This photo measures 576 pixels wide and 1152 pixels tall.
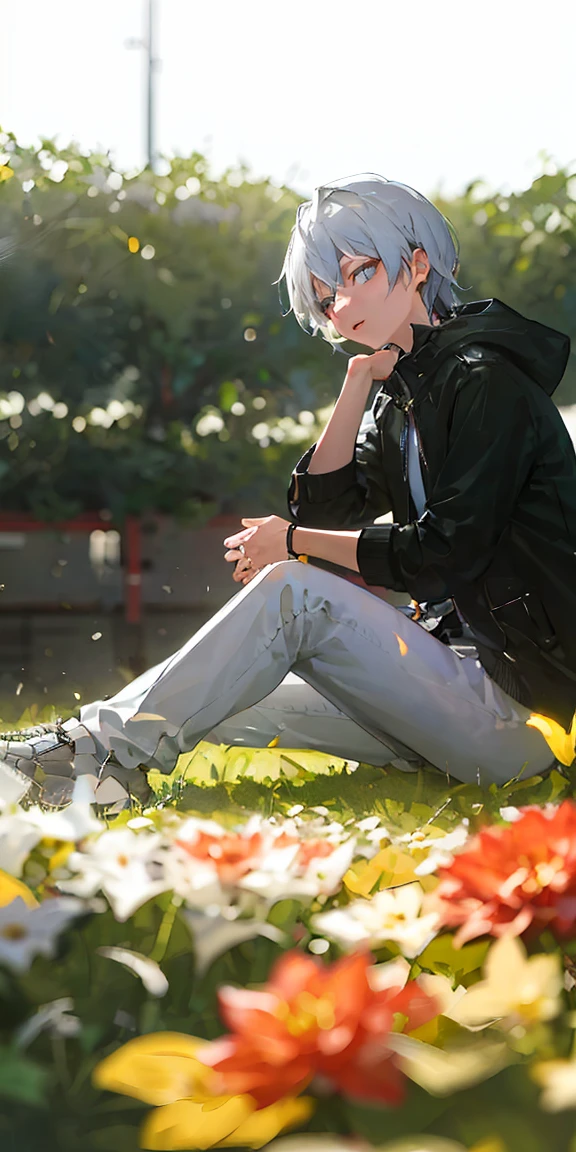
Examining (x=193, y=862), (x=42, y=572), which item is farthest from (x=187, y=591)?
(x=193, y=862)

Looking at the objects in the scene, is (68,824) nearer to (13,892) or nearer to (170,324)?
(13,892)

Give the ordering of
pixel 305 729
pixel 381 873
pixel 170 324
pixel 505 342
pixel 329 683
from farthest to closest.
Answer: pixel 170 324 → pixel 305 729 → pixel 329 683 → pixel 505 342 → pixel 381 873

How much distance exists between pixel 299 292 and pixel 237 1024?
1.54 m

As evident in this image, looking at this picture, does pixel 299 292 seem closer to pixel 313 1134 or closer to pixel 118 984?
pixel 118 984

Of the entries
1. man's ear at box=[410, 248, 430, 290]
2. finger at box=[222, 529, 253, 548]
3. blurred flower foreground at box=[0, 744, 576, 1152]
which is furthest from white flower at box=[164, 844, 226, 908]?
man's ear at box=[410, 248, 430, 290]

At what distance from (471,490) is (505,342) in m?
0.31

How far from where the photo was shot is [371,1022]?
690 mm

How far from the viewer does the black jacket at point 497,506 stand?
1778 mm

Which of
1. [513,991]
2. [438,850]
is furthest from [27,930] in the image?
[438,850]

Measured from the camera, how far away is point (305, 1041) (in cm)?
68

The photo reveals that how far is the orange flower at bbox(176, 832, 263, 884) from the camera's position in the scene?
0.93 meters

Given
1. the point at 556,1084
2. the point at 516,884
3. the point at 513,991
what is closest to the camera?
the point at 556,1084

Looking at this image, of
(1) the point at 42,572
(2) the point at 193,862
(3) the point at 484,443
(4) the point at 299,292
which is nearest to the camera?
(2) the point at 193,862

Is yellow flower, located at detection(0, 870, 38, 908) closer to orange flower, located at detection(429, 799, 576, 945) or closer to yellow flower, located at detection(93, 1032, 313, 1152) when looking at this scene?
yellow flower, located at detection(93, 1032, 313, 1152)
